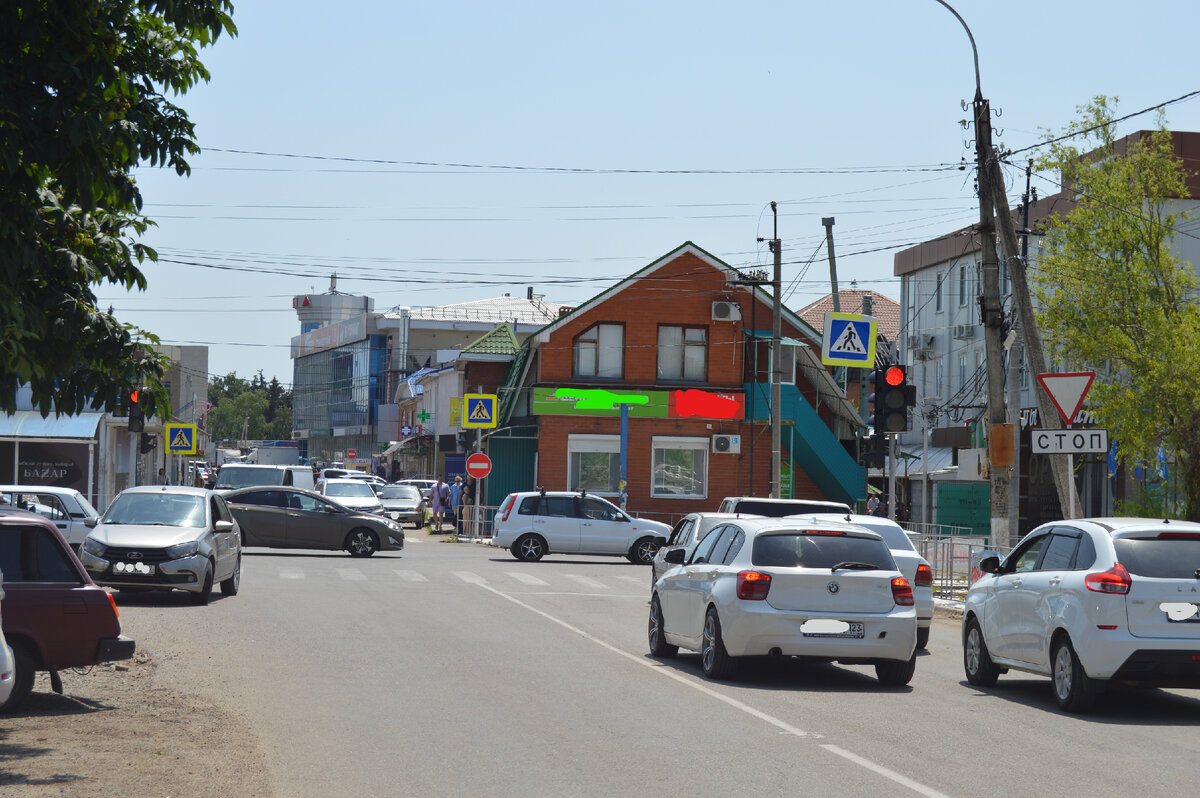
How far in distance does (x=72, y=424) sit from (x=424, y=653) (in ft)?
113

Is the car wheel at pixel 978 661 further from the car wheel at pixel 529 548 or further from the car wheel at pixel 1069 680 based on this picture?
the car wheel at pixel 529 548

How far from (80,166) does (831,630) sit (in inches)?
326

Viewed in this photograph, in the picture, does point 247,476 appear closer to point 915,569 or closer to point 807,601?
point 915,569

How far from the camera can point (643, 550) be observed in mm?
36000

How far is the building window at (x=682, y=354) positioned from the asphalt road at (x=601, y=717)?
27887mm

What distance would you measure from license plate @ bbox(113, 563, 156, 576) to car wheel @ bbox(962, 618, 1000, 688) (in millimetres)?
11495

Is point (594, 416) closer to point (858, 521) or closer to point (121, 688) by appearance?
point (858, 521)

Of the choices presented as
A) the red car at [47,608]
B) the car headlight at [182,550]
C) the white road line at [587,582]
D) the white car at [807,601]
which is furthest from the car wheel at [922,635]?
the white road line at [587,582]

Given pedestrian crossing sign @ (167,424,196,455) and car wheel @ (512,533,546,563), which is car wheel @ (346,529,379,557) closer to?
car wheel @ (512,533,546,563)

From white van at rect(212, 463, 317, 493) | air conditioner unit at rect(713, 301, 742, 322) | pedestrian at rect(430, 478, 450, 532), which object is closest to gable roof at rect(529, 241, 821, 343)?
air conditioner unit at rect(713, 301, 742, 322)

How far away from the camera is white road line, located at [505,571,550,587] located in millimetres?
27806

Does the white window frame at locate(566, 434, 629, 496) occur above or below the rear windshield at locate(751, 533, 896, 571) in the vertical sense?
above

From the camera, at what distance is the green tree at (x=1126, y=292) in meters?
27.1

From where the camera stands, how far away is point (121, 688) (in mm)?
12594
